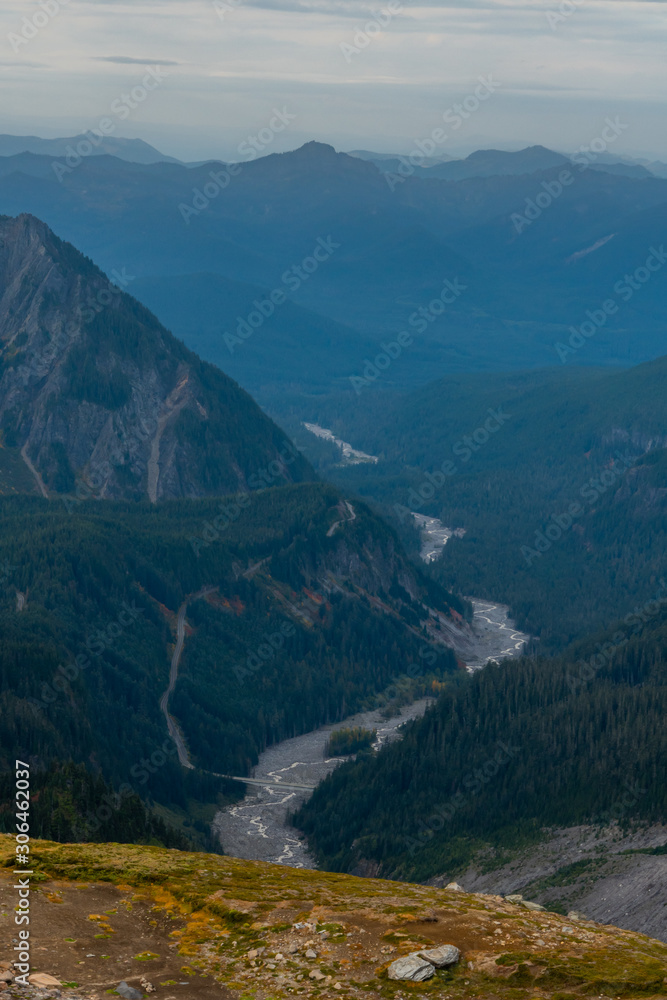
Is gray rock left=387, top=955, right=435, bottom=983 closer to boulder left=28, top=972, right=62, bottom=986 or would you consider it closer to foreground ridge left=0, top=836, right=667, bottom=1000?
foreground ridge left=0, top=836, right=667, bottom=1000


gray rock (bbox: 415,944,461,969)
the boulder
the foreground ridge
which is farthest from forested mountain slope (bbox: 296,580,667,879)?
the boulder

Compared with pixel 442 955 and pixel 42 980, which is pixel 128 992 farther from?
pixel 442 955

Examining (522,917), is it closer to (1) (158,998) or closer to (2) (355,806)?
(1) (158,998)

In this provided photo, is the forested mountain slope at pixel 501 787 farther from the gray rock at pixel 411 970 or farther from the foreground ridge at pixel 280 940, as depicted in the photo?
the gray rock at pixel 411 970

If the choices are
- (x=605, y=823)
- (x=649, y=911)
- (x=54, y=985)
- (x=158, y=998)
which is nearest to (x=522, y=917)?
(x=158, y=998)

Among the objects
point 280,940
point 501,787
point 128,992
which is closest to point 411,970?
point 280,940

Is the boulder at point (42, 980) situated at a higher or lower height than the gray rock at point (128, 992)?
higher

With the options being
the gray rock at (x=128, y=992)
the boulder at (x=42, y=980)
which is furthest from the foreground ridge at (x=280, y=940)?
the boulder at (x=42, y=980)
